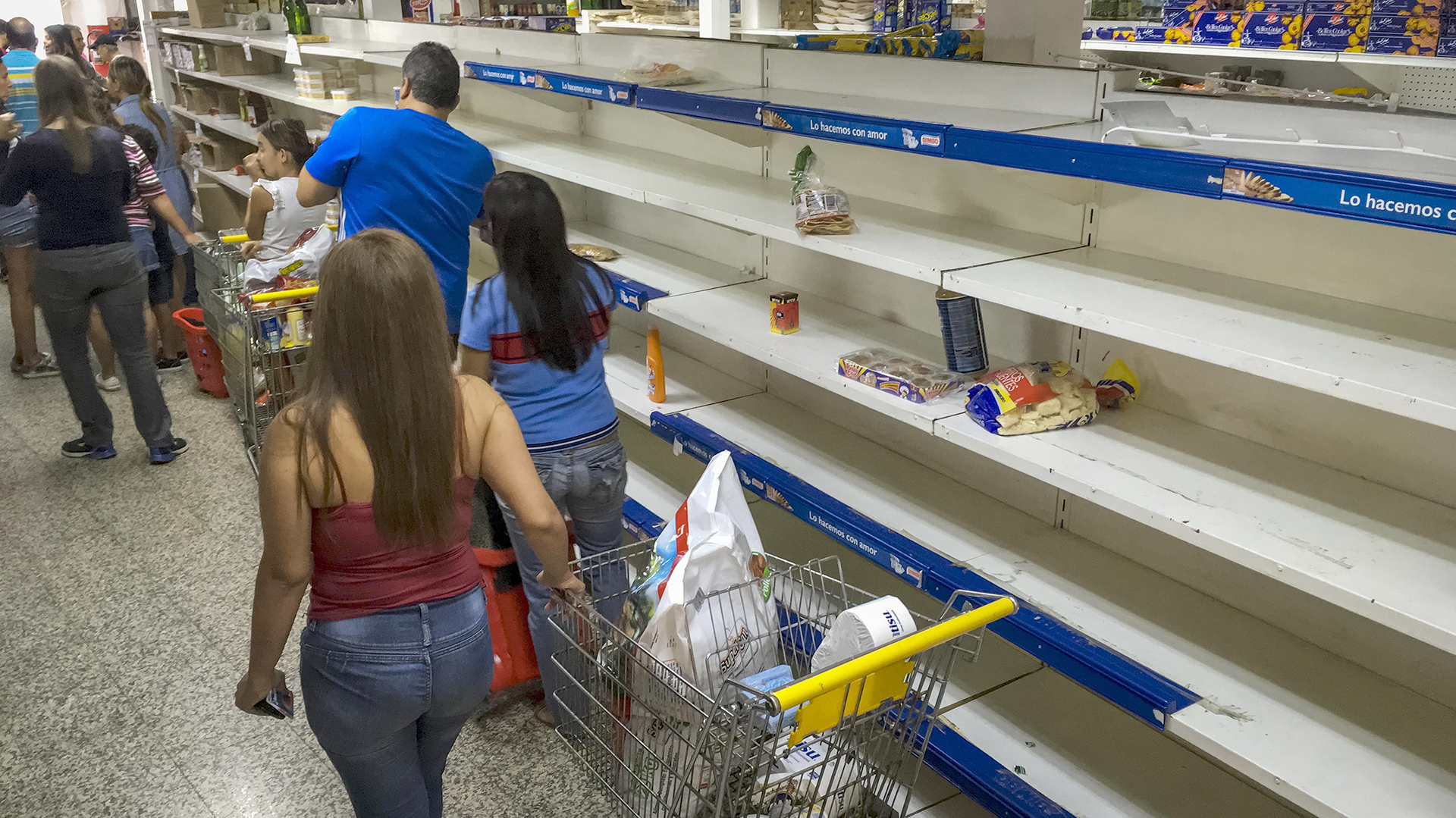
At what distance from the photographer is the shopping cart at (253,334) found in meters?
4.22

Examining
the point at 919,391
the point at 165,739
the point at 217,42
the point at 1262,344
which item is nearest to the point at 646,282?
the point at 919,391

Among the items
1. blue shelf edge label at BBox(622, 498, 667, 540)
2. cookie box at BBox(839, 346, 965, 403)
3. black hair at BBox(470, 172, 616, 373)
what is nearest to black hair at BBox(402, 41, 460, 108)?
black hair at BBox(470, 172, 616, 373)

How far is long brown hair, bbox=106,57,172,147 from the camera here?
670 centimetres

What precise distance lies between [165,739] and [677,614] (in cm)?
202

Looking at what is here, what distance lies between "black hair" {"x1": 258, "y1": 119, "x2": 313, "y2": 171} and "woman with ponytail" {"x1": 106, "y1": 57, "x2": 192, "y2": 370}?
5.38 feet

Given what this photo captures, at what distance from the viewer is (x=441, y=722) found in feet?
6.86

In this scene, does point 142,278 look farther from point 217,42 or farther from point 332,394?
point 217,42

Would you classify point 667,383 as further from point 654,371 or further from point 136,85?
point 136,85

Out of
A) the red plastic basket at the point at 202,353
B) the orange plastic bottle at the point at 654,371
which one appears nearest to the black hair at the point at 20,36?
the red plastic basket at the point at 202,353

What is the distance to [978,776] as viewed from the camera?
238 cm

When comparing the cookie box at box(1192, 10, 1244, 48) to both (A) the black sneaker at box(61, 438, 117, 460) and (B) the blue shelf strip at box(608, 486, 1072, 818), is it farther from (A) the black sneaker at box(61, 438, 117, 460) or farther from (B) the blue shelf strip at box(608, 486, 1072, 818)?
(A) the black sneaker at box(61, 438, 117, 460)

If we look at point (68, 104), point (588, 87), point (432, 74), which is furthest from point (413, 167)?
point (68, 104)

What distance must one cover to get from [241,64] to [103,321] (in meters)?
4.15

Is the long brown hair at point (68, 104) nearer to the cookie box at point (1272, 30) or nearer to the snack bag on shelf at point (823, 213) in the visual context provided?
the snack bag on shelf at point (823, 213)
